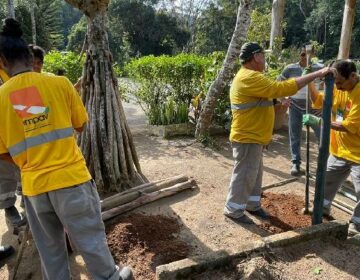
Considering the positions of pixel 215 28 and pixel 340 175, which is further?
pixel 215 28

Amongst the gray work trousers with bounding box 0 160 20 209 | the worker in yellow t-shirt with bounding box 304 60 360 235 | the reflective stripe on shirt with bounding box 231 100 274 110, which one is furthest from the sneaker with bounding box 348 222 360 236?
the gray work trousers with bounding box 0 160 20 209

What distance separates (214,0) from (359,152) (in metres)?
38.9

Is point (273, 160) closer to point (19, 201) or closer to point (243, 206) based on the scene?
point (243, 206)

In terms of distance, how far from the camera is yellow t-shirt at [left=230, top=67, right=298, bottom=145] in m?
3.96

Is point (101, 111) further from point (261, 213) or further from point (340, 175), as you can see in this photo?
point (340, 175)

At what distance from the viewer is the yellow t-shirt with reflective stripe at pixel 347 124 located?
3.94m

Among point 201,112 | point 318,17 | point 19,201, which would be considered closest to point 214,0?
point 318,17

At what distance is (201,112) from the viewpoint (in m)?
7.81

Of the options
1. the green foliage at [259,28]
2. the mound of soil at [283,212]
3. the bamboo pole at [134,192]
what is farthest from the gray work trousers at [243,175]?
the green foliage at [259,28]

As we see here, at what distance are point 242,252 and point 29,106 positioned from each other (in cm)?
214

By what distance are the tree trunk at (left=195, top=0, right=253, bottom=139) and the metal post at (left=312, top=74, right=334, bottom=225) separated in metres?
3.76

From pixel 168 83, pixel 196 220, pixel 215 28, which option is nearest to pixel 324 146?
pixel 196 220

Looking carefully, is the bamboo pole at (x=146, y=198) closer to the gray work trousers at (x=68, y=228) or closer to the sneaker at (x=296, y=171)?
the gray work trousers at (x=68, y=228)

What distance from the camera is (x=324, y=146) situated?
12.3 ft
